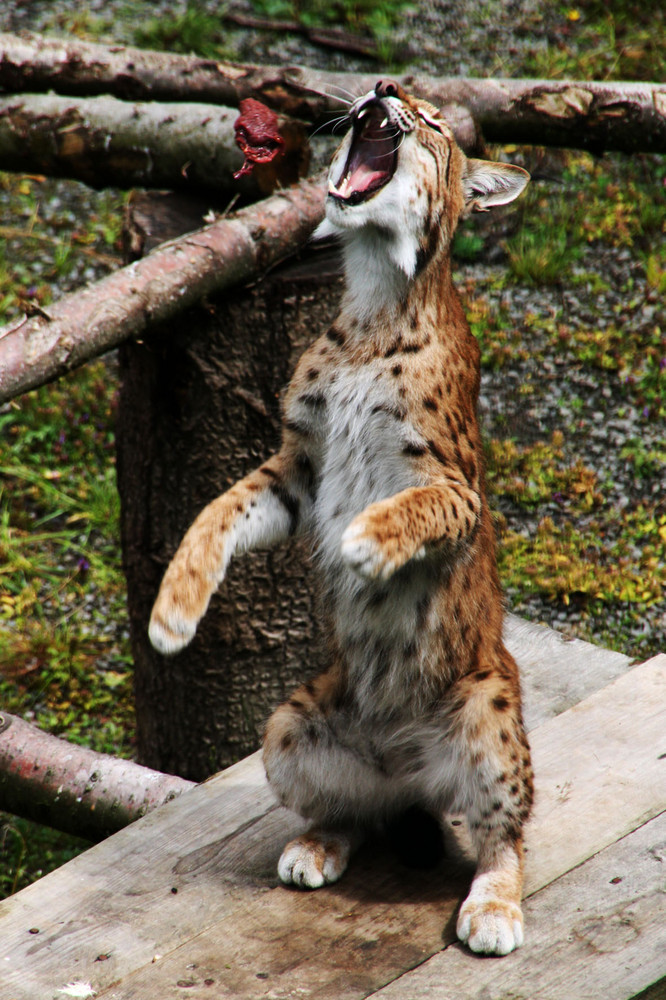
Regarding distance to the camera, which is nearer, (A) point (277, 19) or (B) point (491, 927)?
(B) point (491, 927)

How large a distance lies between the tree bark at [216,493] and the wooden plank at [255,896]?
80cm

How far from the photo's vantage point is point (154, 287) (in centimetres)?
368

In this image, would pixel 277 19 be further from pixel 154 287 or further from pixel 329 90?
pixel 154 287

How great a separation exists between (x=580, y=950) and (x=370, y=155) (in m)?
1.99

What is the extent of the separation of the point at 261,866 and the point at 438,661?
2.57 ft

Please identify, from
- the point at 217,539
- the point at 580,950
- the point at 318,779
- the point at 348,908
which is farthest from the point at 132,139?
the point at 580,950

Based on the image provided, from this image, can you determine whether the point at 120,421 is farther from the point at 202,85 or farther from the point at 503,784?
the point at 503,784

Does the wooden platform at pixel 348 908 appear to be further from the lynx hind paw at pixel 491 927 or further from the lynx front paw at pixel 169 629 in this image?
the lynx front paw at pixel 169 629

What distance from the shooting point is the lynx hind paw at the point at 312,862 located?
310 centimetres

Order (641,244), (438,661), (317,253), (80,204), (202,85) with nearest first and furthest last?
1. (438,661)
2. (317,253)
3. (202,85)
4. (641,244)
5. (80,204)

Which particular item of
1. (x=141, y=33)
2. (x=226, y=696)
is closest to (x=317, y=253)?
(x=226, y=696)

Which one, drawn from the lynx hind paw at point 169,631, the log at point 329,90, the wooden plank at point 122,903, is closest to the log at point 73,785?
the wooden plank at point 122,903

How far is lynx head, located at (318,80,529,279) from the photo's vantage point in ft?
9.52

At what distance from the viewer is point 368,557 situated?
2.68m
